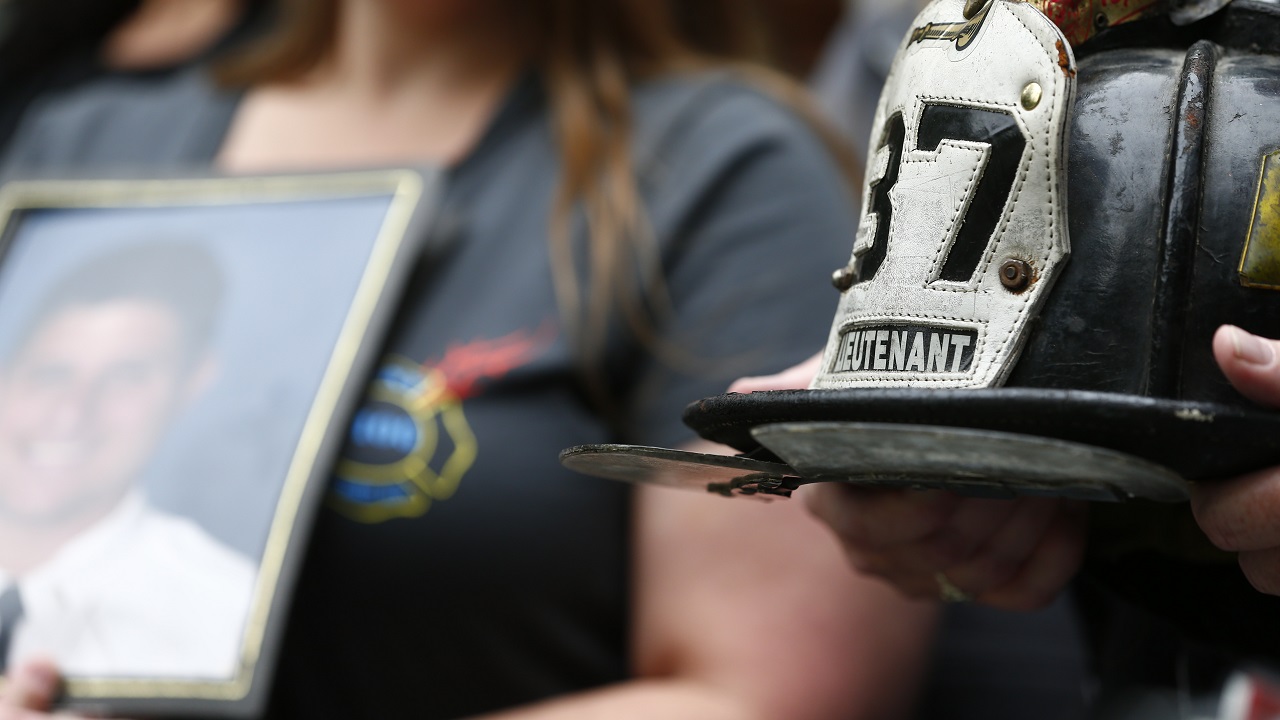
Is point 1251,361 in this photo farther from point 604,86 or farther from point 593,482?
point 604,86

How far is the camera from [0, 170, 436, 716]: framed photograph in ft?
3.76

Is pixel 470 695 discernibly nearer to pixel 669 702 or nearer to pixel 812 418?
pixel 669 702

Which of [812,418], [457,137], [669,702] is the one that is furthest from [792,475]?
[457,137]

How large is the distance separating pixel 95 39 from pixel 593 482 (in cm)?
127

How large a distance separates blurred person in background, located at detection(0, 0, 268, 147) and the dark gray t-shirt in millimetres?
858

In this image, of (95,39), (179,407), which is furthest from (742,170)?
(95,39)

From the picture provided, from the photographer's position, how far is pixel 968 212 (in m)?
0.71

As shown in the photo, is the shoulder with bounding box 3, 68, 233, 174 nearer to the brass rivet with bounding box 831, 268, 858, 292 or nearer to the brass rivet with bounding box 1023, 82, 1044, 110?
the brass rivet with bounding box 831, 268, 858, 292

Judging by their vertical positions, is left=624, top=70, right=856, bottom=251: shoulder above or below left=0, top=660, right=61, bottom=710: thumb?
above

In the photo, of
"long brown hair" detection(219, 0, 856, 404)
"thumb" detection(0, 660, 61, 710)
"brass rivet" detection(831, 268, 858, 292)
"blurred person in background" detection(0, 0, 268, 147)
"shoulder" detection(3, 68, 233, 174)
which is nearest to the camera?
"brass rivet" detection(831, 268, 858, 292)

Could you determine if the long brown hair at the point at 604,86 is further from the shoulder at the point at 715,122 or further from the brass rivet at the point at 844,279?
the brass rivet at the point at 844,279

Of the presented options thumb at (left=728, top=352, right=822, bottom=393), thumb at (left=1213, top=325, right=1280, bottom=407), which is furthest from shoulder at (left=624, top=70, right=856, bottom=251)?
thumb at (left=1213, top=325, right=1280, bottom=407)

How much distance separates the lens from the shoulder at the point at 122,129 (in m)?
1.54

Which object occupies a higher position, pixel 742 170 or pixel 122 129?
pixel 122 129
